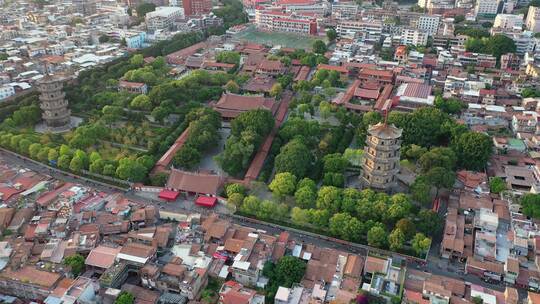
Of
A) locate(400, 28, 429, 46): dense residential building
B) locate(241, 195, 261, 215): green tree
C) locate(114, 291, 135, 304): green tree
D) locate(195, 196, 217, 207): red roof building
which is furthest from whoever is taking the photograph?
locate(400, 28, 429, 46): dense residential building

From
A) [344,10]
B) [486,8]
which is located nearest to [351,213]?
[344,10]

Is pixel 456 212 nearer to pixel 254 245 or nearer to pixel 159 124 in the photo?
pixel 254 245

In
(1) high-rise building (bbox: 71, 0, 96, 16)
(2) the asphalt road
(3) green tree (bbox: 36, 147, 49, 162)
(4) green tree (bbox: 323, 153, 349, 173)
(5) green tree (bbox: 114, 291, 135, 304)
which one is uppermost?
(1) high-rise building (bbox: 71, 0, 96, 16)

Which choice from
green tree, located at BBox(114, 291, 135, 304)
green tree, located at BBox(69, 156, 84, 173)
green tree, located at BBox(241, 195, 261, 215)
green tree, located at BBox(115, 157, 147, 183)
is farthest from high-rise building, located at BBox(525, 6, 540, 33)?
green tree, located at BBox(114, 291, 135, 304)

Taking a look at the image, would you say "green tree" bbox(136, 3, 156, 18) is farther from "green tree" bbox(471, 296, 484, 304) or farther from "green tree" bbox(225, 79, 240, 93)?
"green tree" bbox(471, 296, 484, 304)

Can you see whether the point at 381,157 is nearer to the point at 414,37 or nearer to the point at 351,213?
the point at 351,213

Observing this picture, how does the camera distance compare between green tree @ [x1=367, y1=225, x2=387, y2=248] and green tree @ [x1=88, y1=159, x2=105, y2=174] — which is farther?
green tree @ [x1=88, y1=159, x2=105, y2=174]
